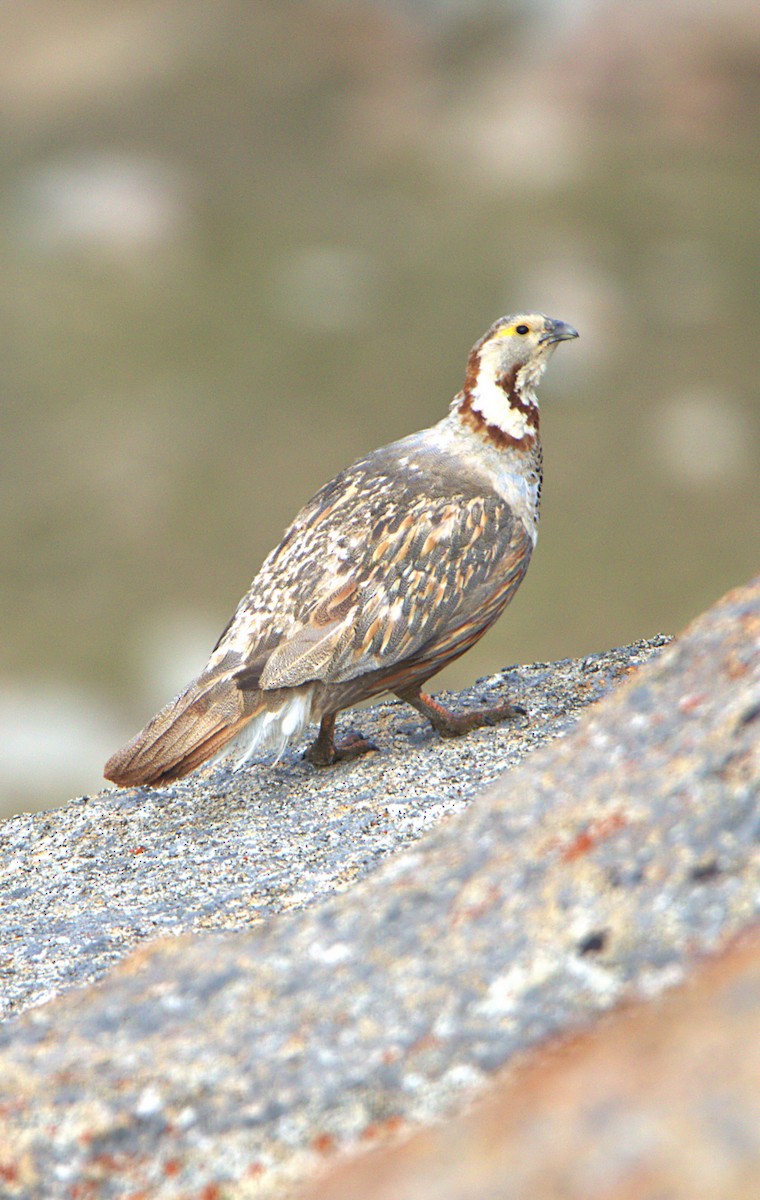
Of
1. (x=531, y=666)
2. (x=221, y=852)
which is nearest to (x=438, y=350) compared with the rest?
(x=531, y=666)

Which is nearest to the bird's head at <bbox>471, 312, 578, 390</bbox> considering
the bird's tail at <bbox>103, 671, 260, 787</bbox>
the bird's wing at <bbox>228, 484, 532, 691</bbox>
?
the bird's wing at <bbox>228, 484, 532, 691</bbox>

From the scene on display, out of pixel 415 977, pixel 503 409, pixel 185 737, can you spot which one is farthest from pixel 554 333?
pixel 415 977

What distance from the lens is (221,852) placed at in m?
5.36

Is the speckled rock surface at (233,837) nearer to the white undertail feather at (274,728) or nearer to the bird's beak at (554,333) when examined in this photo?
the white undertail feather at (274,728)

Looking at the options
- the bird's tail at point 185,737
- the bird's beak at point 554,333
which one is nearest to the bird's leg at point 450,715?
the bird's tail at point 185,737

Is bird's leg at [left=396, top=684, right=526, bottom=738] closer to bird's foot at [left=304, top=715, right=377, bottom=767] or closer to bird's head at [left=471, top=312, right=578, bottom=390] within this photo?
bird's foot at [left=304, top=715, right=377, bottom=767]

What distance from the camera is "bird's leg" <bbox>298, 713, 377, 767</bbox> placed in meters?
6.39

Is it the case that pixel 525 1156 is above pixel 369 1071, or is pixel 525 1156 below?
below

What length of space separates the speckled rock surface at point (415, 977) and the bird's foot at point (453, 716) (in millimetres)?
2935

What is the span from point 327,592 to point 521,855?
324 cm

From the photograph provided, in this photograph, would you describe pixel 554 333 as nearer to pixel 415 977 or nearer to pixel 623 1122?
pixel 415 977

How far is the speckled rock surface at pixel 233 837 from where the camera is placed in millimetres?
4621

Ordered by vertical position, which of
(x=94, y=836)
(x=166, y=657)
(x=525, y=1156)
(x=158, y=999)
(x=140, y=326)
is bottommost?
(x=525, y=1156)

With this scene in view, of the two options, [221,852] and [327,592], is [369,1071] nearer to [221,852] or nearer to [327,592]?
[221,852]
